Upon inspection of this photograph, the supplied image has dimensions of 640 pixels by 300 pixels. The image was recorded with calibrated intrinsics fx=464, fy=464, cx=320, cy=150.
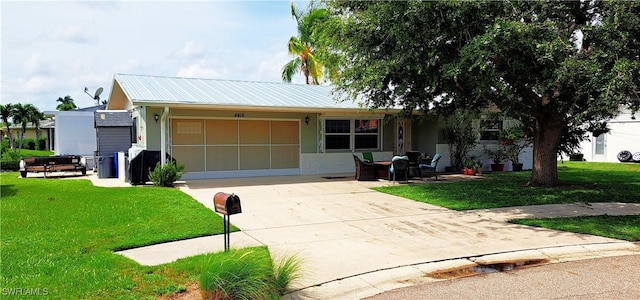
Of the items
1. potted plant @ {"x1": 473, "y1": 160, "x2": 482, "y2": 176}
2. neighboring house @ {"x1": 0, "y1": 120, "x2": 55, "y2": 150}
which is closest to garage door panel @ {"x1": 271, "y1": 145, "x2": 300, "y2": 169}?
potted plant @ {"x1": 473, "y1": 160, "x2": 482, "y2": 176}

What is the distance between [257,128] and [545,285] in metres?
13.2

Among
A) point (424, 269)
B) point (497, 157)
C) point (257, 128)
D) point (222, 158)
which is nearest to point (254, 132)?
point (257, 128)

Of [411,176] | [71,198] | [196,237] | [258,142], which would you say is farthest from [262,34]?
[196,237]

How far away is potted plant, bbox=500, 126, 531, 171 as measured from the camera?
1866 centimetres

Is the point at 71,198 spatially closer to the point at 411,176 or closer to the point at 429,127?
the point at 411,176

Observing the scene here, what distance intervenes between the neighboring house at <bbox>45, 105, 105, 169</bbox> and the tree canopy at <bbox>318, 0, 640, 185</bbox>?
17009 millimetres

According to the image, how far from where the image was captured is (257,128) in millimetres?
17281

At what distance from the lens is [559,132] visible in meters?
12.8

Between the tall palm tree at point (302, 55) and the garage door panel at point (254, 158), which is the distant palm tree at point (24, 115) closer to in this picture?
the tall palm tree at point (302, 55)

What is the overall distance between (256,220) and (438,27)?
5.35 m

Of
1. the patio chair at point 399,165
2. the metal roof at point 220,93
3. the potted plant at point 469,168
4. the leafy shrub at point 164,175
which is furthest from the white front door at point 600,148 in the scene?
the leafy shrub at point 164,175

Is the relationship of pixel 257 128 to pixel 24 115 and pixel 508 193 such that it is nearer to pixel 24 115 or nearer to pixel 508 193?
pixel 508 193

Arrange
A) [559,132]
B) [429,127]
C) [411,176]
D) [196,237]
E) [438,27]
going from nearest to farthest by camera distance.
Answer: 1. [196,237]
2. [438,27]
3. [559,132]
4. [411,176]
5. [429,127]

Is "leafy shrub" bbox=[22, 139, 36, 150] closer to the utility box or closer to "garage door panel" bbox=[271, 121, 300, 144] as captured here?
"garage door panel" bbox=[271, 121, 300, 144]
